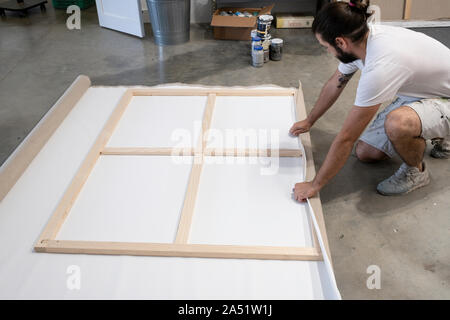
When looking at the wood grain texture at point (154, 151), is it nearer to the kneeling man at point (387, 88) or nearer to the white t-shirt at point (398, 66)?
the kneeling man at point (387, 88)

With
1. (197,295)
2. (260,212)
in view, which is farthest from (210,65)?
(197,295)

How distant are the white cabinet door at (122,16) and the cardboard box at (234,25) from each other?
0.83 m

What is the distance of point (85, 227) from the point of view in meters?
1.87

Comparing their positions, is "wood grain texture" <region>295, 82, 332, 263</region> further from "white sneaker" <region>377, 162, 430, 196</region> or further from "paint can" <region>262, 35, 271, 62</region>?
"paint can" <region>262, 35, 271, 62</region>

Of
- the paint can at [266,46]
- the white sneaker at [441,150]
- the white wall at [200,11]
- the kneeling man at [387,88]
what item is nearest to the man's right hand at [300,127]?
the kneeling man at [387,88]

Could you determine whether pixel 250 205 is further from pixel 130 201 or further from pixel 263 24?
pixel 263 24

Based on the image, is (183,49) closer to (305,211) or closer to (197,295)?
(305,211)

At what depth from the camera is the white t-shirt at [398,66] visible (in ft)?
5.74

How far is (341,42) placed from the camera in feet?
5.85

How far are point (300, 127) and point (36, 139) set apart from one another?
157 centimetres

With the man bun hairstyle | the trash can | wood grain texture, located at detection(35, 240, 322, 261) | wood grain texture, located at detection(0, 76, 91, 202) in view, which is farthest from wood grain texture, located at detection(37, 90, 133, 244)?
the trash can

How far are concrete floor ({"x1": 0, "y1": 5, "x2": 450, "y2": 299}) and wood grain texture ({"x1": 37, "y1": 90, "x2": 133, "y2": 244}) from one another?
75cm

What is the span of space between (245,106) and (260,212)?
102cm

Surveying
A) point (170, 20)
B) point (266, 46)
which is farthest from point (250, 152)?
point (170, 20)
